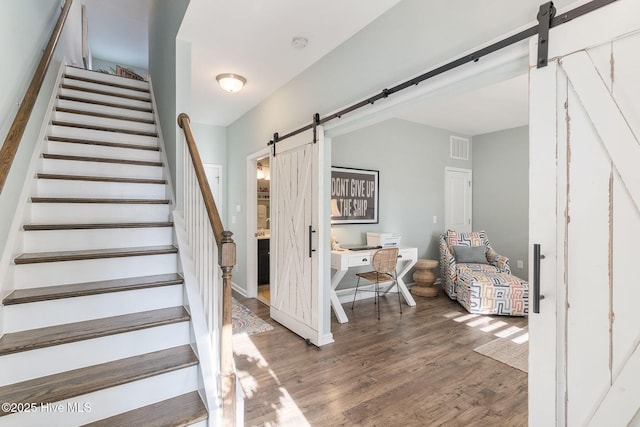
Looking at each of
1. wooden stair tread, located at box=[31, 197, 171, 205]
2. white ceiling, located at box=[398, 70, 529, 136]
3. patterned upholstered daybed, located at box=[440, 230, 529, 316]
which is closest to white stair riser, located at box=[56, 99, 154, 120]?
wooden stair tread, located at box=[31, 197, 171, 205]

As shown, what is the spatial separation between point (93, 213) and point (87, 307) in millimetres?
854

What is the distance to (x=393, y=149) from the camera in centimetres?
496

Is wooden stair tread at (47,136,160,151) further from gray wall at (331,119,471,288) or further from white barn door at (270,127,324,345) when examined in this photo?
gray wall at (331,119,471,288)

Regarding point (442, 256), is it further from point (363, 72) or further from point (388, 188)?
point (363, 72)

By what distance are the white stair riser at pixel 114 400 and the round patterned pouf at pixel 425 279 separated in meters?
3.82

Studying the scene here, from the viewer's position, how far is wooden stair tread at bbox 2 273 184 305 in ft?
5.45

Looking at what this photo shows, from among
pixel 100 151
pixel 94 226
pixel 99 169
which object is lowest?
pixel 94 226

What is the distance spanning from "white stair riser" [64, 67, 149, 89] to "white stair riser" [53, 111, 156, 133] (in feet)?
3.58

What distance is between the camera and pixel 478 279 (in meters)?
4.00

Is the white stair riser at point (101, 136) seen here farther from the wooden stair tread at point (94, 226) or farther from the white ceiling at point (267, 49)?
the wooden stair tread at point (94, 226)

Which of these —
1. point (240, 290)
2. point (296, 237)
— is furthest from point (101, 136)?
point (240, 290)

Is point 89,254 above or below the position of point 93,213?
below

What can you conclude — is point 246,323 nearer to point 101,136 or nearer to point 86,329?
point 86,329

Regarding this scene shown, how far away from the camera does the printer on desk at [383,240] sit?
4297 millimetres
